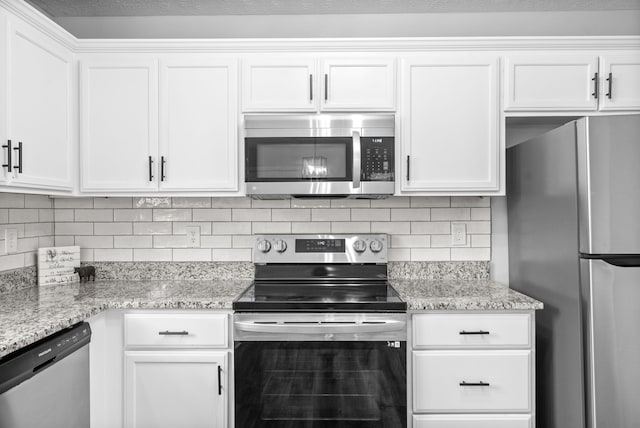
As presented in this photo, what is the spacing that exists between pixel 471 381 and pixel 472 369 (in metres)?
0.05

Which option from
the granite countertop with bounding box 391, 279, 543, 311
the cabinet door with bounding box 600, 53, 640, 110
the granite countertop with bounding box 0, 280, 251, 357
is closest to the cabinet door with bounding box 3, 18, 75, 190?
the granite countertop with bounding box 0, 280, 251, 357

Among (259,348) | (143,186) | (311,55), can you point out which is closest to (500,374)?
(259,348)

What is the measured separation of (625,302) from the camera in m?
1.73

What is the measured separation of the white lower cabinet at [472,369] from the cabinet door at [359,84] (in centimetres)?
109

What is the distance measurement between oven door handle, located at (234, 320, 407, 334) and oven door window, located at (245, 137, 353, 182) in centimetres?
72

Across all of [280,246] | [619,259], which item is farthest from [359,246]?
[619,259]

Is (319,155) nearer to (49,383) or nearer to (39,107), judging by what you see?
(39,107)

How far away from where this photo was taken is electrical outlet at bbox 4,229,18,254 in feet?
7.17

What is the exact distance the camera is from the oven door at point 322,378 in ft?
6.29

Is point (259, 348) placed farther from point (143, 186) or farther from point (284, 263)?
point (143, 186)

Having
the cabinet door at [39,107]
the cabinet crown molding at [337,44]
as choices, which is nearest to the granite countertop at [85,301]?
the cabinet door at [39,107]

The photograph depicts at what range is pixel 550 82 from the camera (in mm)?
2232

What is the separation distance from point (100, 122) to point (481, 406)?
7.65 ft

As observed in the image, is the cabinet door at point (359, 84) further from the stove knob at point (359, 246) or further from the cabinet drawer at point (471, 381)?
the cabinet drawer at point (471, 381)
